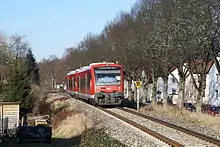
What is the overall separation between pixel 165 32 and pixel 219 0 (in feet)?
22.0

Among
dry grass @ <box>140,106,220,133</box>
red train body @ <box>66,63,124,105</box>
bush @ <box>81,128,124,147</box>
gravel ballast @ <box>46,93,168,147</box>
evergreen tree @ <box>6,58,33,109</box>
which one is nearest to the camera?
bush @ <box>81,128,124,147</box>

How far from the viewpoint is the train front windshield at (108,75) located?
3459 cm

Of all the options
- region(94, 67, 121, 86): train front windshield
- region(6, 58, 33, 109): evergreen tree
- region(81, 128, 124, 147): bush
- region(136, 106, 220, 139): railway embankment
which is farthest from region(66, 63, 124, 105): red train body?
region(81, 128, 124, 147): bush

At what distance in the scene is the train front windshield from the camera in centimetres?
3459

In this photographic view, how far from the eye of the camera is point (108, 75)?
34.8 m

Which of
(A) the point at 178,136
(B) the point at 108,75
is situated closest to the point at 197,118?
(A) the point at 178,136

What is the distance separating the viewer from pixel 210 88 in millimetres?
72125

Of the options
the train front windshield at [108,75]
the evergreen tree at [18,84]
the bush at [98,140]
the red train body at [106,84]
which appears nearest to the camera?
the bush at [98,140]

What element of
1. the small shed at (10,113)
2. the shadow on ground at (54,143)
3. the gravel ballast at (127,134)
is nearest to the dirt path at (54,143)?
the shadow on ground at (54,143)

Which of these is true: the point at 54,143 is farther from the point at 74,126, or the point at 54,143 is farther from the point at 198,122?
the point at 198,122

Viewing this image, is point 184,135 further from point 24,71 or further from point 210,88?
point 210,88

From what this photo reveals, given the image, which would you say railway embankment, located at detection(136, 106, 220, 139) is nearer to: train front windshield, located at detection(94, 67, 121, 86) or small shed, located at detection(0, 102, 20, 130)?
train front windshield, located at detection(94, 67, 121, 86)

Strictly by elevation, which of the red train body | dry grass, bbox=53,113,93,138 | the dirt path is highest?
the red train body

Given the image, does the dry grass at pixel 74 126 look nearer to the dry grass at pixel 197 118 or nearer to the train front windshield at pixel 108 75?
the dry grass at pixel 197 118
